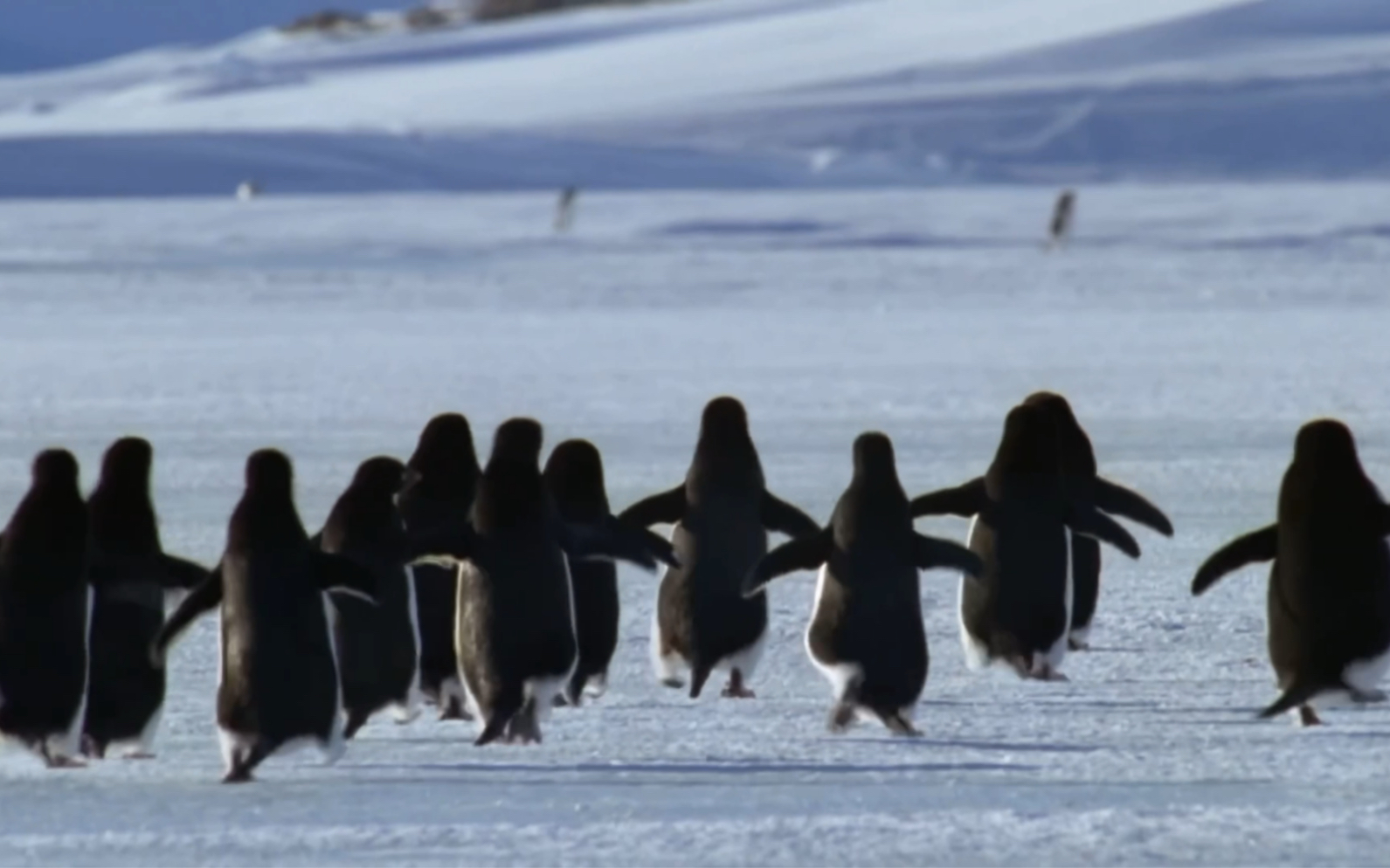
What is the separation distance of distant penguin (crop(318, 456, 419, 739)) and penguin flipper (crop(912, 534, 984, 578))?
806 mm

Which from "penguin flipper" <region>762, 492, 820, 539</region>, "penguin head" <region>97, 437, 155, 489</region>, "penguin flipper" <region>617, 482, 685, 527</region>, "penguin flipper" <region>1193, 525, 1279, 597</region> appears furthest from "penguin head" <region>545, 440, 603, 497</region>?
"penguin flipper" <region>1193, 525, 1279, 597</region>

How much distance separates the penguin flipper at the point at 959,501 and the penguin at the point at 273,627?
1.31 meters

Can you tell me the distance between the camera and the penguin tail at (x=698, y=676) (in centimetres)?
468

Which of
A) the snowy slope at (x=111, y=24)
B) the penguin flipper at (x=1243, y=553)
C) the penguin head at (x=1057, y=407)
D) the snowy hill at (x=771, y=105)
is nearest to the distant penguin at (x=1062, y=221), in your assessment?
the snowy hill at (x=771, y=105)

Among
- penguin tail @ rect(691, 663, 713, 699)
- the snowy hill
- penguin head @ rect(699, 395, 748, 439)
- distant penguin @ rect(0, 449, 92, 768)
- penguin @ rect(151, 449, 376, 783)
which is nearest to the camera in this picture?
penguin @ rect(151, 449, 376, 783)

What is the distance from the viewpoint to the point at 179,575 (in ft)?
14.0

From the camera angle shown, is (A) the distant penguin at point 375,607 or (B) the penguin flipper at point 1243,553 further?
(B) the penguin flipper at point 1243,553

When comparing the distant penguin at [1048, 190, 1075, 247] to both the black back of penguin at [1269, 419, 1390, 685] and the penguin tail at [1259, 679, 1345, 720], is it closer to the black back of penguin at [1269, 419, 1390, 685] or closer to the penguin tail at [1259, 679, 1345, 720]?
the black back of penguin at [1269, 419, 1390, 685]

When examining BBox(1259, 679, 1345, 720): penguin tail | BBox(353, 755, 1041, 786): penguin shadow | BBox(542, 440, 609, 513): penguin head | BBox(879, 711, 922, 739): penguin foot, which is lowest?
BBox(353, 755, 1041, 786): penguin shadow

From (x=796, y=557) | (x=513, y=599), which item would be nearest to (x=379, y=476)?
(x=513, y=599)

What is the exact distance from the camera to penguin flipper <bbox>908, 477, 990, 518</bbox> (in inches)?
194

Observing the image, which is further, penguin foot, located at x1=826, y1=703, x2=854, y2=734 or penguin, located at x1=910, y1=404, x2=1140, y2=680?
penguin, located at x1=910, y1=404, x2=1140, y2=680

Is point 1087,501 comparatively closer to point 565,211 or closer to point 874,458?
point 874,458

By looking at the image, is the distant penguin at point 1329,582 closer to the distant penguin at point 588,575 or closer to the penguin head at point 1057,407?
the penguin head at point 1057,407
